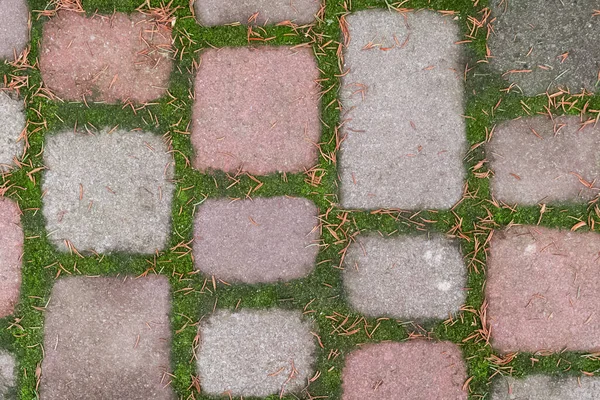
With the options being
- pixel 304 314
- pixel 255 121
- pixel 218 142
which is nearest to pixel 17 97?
pixel 218 142

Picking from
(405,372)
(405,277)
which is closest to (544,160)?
(405,277)

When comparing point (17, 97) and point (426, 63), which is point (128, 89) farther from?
point (426, 63)

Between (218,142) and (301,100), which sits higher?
(301,100)

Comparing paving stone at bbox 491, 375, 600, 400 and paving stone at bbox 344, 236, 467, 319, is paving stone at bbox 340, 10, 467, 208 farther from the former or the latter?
paving stone at bbox 491, 375, 600, 400

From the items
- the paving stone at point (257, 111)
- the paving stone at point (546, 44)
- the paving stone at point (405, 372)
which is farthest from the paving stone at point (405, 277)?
the paving stone at point (546, 44)

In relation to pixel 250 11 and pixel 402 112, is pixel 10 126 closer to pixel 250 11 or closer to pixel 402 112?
pixel 250 11
